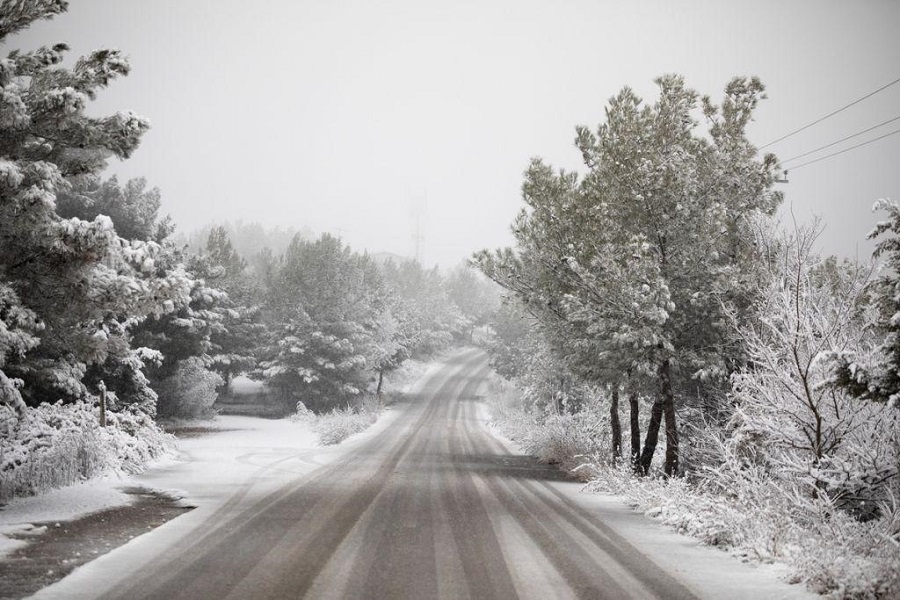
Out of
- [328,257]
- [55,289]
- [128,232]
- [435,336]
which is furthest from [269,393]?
[55,289]

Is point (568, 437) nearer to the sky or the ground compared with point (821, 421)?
nearer to the ground

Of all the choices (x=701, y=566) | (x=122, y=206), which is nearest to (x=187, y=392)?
(x=122, y=206)

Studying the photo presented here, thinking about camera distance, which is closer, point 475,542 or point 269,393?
point 475,542

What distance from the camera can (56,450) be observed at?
11.1 metres

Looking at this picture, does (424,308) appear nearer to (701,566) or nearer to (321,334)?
(321,334)

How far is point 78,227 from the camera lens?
8.66 meters

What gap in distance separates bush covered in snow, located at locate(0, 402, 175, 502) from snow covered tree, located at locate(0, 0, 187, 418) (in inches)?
76.6

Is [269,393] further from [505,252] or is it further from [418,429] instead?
[505,252]

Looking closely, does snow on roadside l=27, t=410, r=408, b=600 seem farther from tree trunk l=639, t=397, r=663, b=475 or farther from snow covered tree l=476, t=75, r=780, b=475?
tree trunk l=639, t=397, r=663, b=475

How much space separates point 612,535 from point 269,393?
45265 mm

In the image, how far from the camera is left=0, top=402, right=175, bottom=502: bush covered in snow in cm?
1028

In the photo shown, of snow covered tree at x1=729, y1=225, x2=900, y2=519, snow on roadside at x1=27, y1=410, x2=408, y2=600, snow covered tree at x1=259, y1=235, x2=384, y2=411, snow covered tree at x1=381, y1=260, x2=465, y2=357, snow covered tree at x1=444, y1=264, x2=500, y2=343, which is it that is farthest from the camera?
snow covered tree at x1=444, y1=264, x2=500, y2=343

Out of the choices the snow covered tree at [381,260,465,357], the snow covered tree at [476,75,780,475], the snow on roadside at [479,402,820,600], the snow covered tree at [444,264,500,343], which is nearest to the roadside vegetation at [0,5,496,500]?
the snow on roadside at [479,402,820,600]

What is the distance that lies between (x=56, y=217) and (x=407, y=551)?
798 cm
